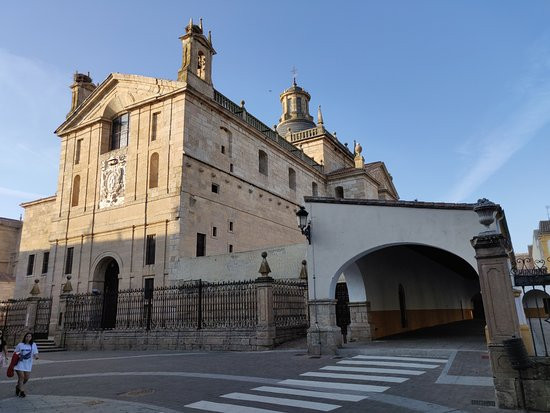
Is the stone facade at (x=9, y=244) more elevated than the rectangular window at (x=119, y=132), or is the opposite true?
the rectangular window at (x=119, y=132)

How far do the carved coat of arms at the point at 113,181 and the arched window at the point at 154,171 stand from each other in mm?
2173

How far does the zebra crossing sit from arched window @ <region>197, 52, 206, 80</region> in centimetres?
2089

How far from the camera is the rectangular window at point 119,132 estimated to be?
27766mm

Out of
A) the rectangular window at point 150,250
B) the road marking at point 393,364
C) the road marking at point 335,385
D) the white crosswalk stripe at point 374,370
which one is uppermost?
the rectangular window at point 150,250

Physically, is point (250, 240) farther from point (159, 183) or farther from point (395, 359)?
point (395, 359)

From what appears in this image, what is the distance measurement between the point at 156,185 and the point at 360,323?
562 inches

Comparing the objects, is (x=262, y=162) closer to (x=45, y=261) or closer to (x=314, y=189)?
(x=314, y=189)

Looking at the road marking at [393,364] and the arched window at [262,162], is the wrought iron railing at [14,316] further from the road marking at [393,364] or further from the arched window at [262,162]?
the road marking at [393,364]

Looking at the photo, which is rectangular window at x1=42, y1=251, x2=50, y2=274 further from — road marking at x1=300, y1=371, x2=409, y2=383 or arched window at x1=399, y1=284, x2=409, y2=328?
road marking at x1=300, y1=371, x2=409, y2=383

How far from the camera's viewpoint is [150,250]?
23.7 meters

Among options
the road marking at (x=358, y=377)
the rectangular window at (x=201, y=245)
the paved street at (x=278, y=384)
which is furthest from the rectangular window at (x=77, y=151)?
the road marking at (x=358, y=377)

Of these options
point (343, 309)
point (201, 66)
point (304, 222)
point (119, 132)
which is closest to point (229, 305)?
point (343, 309)

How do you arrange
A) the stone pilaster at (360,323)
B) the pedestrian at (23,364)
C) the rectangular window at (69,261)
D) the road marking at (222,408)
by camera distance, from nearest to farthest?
the road marking at (222,408), the pedestrian at (23,364), the stone pilaster at (360,323), the rectangular window at (69,261)

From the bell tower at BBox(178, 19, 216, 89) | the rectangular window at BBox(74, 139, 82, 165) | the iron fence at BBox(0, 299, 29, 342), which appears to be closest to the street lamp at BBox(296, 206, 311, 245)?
the bell tower at BBox(178, 19, 216, 89)
